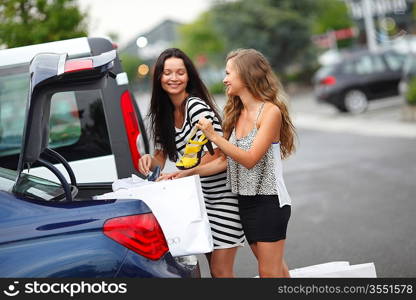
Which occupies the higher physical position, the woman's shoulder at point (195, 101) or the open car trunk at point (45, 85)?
the open car trunk at point (45, 85)

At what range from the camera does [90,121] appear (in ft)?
16.5

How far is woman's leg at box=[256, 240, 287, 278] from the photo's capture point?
3.46 meters

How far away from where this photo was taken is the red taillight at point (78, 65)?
3.02m

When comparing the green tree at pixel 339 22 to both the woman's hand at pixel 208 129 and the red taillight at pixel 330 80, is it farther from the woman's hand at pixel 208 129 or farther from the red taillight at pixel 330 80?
the woman's hand at pixel 208 129

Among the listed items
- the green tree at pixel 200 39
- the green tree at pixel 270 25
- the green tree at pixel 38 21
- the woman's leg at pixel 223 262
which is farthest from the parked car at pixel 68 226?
the green tree at pixel 200 39

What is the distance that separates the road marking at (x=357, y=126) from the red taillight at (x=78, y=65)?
10950 mm

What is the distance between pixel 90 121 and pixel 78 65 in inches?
77.9

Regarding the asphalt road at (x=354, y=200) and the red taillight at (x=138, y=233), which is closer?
the red taillight at (x=138, y=233)

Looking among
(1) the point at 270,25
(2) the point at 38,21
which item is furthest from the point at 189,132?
(1) the point at 270,25

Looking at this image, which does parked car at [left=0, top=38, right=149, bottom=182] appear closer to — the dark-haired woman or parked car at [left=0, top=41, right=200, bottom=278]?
the dark-haired woman

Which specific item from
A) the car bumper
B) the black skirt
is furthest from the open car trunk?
the black skirt

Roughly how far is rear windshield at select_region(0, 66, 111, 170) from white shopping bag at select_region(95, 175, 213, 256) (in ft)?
6.08

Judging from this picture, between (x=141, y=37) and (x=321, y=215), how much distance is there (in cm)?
298

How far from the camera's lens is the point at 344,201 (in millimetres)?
8016
